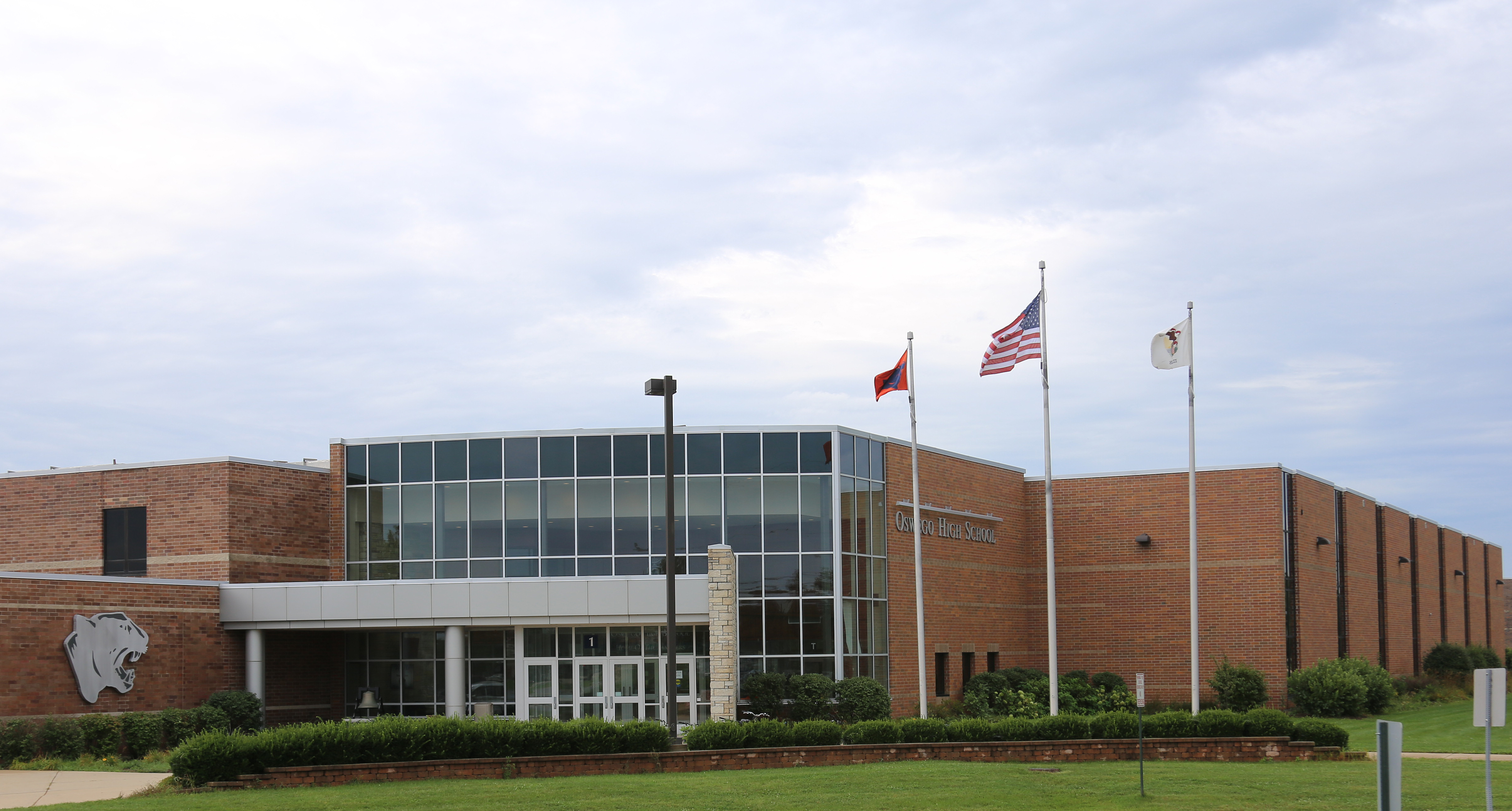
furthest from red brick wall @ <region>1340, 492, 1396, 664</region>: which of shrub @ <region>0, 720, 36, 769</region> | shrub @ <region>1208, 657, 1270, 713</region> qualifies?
shrub @ <region>0, 720, 36, 769</region>

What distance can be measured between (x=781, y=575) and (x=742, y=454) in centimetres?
338

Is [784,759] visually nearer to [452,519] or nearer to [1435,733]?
[452,519]

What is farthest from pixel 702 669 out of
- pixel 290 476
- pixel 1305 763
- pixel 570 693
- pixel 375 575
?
pixel 1305 763

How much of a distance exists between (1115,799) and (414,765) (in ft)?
35.5

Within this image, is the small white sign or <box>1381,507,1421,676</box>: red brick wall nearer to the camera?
the small white sign

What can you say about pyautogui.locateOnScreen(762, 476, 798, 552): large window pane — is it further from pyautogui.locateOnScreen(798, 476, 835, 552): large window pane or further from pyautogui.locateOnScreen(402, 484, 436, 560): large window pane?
pyautogui.locateOnScreen(402, 484, 436, 560): large window pane

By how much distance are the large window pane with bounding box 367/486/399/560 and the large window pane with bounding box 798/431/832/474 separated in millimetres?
11243

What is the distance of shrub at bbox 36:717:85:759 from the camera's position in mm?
28078

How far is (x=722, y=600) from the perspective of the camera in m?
31.0

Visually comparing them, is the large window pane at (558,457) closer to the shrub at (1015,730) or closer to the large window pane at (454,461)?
the large window pane at (454,461)

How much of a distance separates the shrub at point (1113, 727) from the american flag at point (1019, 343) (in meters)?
8.51

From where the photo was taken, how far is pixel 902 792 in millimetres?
19688

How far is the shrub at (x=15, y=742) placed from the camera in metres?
27.2

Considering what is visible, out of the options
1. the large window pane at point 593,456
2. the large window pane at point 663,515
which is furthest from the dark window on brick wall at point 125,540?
the large window pane at point 663,515
